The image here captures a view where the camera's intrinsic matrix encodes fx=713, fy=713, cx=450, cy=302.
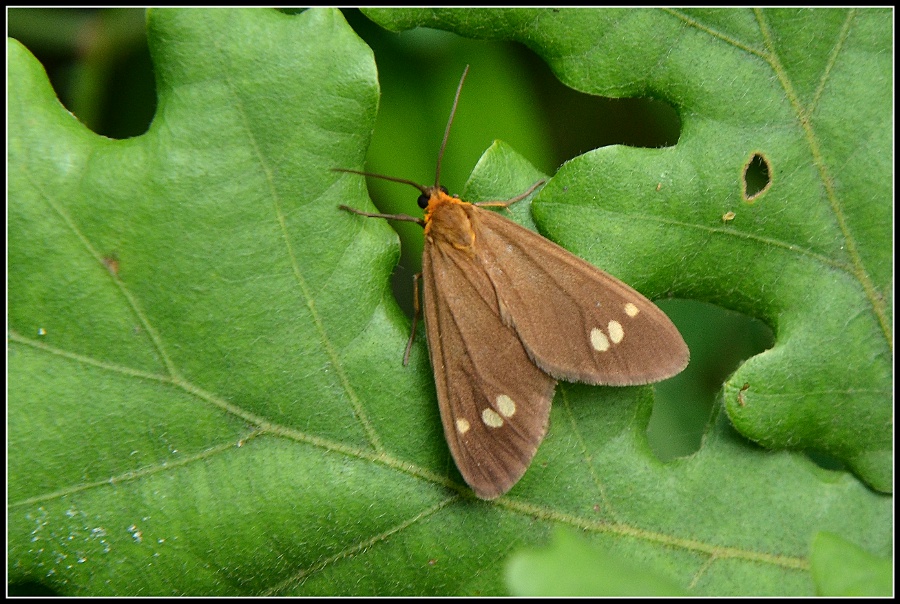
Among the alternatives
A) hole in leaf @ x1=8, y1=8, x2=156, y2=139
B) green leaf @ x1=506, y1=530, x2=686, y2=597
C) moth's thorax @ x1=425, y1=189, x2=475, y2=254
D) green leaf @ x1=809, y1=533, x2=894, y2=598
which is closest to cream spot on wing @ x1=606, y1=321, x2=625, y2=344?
moth's thorax @ x1=425, y1=189, x2=475, y2=254

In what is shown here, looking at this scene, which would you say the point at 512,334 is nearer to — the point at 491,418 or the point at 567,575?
the point at 491,418

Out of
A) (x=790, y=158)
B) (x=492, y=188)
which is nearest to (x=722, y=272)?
(x=790, y=158)

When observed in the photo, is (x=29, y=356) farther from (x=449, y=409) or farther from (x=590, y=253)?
(x=590, y=253)

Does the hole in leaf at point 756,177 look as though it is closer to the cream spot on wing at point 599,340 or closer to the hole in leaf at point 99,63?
the cream spot on wing at point 599,340

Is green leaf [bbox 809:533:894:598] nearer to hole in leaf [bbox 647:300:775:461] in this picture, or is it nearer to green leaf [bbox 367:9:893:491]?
green leaf [bbox 367:9:893:491]

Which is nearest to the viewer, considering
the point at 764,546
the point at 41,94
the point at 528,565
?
the point at 528,565
